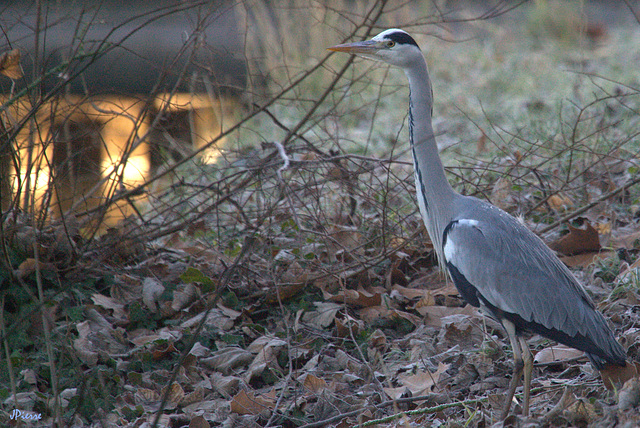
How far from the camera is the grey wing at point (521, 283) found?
2.94 meters

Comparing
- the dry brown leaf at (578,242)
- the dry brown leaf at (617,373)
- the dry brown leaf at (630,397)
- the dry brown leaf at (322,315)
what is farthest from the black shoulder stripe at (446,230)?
the dry brown leaf at (578,242)

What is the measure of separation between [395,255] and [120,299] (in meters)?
1.70

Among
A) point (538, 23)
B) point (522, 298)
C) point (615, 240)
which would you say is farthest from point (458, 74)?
point (522, 298)

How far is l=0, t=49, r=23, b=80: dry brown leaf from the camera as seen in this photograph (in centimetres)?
310

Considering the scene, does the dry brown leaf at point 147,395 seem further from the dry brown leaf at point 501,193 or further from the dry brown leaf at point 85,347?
the dry brown leaf at point 501,193

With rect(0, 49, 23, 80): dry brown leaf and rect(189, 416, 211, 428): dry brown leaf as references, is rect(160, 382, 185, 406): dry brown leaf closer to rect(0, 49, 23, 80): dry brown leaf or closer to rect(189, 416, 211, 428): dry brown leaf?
rect(189, 416, 211, 428): dry brown leaf

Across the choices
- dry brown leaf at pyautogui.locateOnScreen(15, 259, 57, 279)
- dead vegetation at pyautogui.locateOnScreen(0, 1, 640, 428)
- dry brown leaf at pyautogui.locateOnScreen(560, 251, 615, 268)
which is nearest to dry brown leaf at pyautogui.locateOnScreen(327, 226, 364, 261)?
dead vegetation at pyautogui.locateOnScreen(0, 1, 640, 428)

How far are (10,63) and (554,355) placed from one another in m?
3.02

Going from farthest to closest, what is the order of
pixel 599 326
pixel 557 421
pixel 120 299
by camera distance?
pixel 120 299 → pixel 599 326 → pixel 557 421

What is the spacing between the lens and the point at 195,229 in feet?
15.0

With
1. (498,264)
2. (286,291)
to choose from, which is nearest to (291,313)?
(286,291)

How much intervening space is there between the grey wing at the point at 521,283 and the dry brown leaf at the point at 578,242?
3.34ft

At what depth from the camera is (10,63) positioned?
10.3ft

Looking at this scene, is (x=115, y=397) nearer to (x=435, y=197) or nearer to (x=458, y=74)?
(x=435, y=197)
